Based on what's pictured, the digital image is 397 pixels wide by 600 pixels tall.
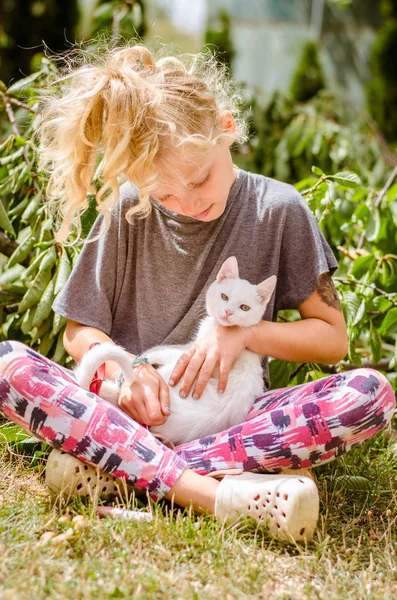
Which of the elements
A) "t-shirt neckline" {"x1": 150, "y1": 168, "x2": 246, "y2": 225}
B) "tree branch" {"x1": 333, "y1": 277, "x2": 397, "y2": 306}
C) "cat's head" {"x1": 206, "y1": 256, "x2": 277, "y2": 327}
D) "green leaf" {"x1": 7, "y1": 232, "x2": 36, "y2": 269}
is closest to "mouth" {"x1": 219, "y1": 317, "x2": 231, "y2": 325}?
"cat's head" {"x1": 206, "y1": 256, "x2": 277, "y2": 327}

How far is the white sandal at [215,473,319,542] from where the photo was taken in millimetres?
1478

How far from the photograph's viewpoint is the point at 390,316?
2.30m

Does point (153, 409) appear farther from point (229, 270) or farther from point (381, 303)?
point (381, 303)

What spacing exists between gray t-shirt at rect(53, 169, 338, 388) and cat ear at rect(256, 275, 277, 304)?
15 cm

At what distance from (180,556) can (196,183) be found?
37.1 inches

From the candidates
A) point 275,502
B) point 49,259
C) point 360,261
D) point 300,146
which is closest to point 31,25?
point 300,146

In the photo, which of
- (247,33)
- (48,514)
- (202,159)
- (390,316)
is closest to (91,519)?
(48,514)

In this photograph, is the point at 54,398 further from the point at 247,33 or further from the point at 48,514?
the point at 247,33

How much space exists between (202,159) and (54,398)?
0.73m

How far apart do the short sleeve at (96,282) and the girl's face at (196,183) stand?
260 millimetres

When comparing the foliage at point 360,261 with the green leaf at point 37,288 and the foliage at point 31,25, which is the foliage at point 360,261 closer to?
the green leaf at point 37,288

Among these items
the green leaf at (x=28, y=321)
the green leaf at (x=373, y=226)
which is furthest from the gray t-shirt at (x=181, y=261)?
the green leaf at (x=373, y=226)

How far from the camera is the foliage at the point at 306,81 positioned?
7.86 meters

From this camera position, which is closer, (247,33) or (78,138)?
(78,138)
